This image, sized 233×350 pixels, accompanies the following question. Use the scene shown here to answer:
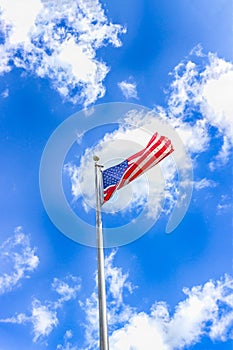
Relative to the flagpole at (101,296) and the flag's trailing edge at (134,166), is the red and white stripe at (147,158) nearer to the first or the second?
the flag's trailing edge at (134,166)

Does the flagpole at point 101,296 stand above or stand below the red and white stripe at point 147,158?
below

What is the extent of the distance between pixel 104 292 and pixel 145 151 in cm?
699

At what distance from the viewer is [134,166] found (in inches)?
625

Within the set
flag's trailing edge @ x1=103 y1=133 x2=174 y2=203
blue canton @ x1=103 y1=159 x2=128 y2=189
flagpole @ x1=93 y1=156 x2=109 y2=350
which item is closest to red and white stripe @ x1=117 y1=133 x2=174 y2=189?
flag's trailing edge @ x1=103 y1=133 x2=174 y2=203

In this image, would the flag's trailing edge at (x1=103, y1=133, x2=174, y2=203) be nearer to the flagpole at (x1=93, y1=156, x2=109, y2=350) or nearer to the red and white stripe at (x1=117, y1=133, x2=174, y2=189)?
the red and white stripe at (x1=117, y1=133, x2=174, y2=189)

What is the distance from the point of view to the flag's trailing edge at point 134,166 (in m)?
15.7

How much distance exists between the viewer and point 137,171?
1580 cm

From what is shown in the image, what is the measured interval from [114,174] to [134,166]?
94cm

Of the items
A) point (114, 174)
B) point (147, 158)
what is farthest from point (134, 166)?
point (114, 174)

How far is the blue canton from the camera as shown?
15.8m

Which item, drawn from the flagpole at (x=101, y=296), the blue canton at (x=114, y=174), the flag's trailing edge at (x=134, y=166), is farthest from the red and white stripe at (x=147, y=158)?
the flagpole at (x=101, y=296)

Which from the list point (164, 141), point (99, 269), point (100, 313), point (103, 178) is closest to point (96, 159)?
point (103, 178)

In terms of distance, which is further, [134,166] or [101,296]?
[134,166]

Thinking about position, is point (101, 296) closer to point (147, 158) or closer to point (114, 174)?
point (114, 174)
